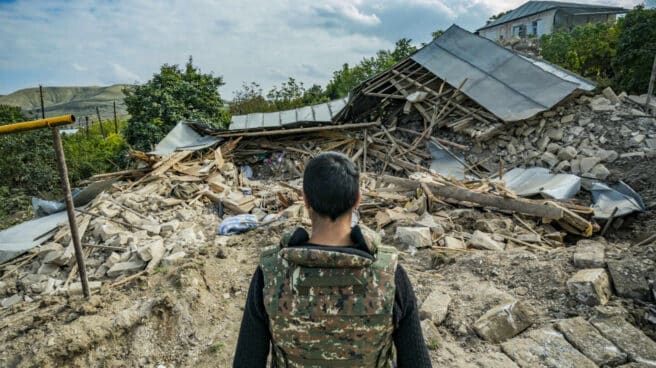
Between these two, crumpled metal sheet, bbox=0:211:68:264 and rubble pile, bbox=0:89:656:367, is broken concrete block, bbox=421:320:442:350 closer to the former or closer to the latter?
rubble pile, bbox=0:89:656:367

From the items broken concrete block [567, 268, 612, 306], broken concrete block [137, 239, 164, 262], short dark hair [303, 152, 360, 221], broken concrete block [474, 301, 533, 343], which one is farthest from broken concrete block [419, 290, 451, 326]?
broken concrete block [137, 239, 164, 262]

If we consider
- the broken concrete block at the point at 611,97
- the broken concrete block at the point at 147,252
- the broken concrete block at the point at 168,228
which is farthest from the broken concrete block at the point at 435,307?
the broken concrete block at the point at 611,97

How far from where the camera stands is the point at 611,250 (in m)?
4.06

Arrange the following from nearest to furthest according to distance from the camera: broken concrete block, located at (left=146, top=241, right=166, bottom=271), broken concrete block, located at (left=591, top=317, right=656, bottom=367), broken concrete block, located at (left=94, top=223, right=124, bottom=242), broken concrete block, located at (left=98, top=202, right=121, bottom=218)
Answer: broken concrete block, located at (left=591, top=317, right=656, bottom=367), broken concrete block, located at (left=146, top=241, right=166, bottom=271), broken concrete block, located at (left=94, top=223, right=124, bottom=242), broken concrete block, located at (left=98, top=202, right=121, bottom=218)

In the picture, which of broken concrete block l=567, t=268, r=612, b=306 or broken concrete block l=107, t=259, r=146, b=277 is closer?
broken concrete block l=567, t=268, r=612, b=306

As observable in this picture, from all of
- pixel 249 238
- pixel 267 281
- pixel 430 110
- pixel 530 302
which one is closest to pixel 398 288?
pixel 267 281

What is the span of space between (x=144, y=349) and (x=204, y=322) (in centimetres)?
53

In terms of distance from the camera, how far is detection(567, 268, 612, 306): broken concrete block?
303 cm

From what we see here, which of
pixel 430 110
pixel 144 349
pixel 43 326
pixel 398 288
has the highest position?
pixel 430 110

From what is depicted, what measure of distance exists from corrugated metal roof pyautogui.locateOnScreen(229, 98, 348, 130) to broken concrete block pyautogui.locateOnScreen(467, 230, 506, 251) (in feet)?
24.9

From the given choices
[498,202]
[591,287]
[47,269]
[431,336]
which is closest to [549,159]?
[498,202]

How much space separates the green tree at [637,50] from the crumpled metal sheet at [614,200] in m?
7.95

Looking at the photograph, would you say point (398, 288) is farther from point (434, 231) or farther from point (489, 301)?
point (434, 231)

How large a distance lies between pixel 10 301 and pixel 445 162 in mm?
9294
